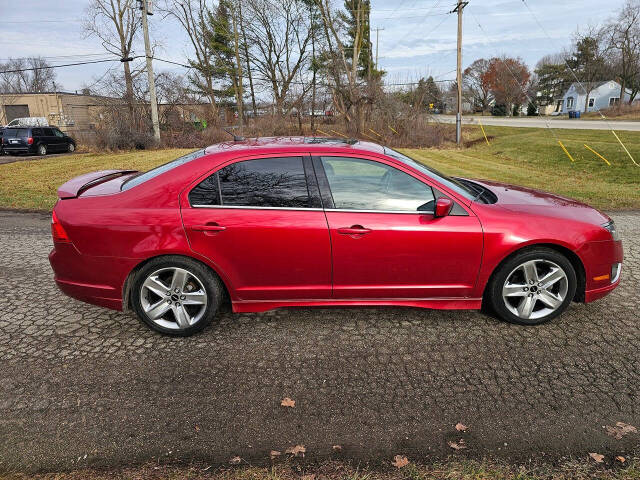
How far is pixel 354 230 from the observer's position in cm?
346

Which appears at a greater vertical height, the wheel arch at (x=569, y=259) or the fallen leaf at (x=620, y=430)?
the wheel arch at (x=569, y=259)

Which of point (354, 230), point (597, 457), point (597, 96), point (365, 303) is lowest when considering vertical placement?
point (597, 457)

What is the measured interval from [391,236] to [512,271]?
1086mm

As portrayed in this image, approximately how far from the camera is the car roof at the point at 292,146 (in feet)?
12.1

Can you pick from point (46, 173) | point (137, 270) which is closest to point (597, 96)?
point (46, 173)

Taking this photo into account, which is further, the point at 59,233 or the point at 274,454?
the point at 59,233

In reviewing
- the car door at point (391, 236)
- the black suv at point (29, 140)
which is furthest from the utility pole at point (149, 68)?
the car door at point (391, 236)

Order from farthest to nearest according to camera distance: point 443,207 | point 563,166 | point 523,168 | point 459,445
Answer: point 523,168, point 563,166, point 443,207, point 459,445

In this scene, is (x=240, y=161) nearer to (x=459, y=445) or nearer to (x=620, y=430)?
(x=459, y=445)

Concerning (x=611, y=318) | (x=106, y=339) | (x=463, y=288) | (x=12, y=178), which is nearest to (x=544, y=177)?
(x=611, y=318)

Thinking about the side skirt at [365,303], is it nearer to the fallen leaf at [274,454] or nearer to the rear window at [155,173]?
the rear window at [155,173]

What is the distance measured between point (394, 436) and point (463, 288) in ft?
5.08

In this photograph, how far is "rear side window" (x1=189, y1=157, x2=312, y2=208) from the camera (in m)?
3.53

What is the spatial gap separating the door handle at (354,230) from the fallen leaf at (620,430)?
2005 mm
